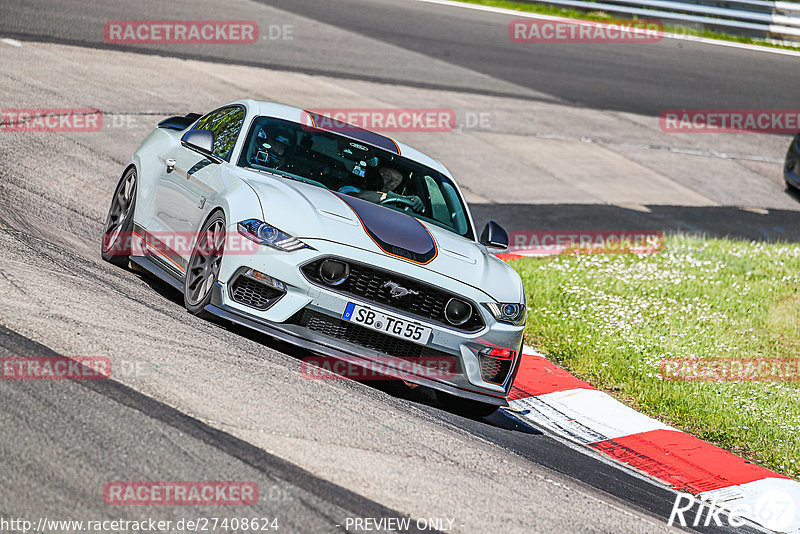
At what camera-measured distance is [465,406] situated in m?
6.65

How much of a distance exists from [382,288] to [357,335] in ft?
1.03

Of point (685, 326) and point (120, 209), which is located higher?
point (120, 209)

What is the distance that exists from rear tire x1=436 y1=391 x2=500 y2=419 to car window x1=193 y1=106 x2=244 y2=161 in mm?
2205

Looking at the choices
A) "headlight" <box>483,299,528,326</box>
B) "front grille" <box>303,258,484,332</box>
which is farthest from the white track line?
"front grille" <box>303,258,484,332</box>

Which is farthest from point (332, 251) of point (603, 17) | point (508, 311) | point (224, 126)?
point (603, 17)

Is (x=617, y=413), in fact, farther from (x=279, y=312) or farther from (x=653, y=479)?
(x=279, y=312)

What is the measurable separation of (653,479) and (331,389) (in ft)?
7.00

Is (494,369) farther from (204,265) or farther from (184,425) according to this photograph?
(184,425)

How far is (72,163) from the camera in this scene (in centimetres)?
1030

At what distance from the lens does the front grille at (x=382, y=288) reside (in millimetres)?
5947

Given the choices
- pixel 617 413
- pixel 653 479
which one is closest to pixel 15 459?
pixel 653 479

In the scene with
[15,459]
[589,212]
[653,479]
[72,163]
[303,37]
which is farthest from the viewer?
[303,37]

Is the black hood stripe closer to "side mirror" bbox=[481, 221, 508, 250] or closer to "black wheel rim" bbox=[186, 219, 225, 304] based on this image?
"side mirror" bbox=[481, 221, 508, 250]

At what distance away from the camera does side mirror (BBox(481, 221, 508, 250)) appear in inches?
284
